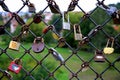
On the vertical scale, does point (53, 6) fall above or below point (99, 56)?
above

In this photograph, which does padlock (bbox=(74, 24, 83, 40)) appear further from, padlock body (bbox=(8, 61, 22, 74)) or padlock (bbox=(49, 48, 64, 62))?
padlock body (bbox=(8, 61, 22, 74))

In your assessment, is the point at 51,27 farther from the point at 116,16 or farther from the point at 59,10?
the point at 116,16

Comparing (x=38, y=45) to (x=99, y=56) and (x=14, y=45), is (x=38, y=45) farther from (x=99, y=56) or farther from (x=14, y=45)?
(x=99, y=56)

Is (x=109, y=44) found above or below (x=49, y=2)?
below

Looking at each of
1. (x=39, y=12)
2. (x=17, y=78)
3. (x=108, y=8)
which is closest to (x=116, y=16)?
(x=108, y=8)

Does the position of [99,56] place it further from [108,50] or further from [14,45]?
[14,45]

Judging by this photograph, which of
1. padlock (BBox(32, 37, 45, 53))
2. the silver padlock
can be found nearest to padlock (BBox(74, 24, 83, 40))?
the silver padlock

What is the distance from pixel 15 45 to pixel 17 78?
3.54m

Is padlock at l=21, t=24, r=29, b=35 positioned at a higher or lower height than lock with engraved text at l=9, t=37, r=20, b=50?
higher

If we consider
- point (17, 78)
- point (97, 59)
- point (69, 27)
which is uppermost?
point (69, 27)

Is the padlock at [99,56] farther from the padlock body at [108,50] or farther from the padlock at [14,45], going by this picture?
→ the padlock at [14,45]

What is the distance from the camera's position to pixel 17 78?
15.4 ft

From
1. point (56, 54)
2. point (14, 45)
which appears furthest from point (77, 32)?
point (14, 45)

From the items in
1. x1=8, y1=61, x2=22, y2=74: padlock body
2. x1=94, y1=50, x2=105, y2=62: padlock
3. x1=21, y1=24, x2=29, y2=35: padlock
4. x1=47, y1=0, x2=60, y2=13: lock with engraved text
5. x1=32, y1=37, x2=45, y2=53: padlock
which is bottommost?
x1=8, y1=61, x2=22, y2=74: padlock body
